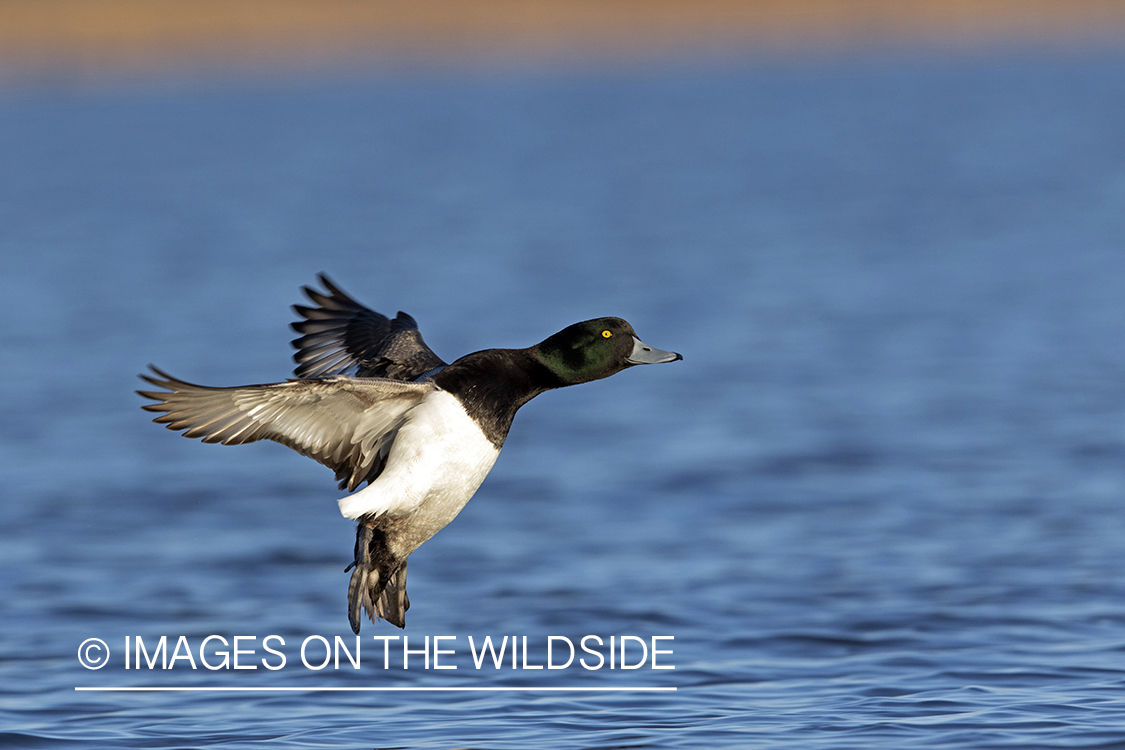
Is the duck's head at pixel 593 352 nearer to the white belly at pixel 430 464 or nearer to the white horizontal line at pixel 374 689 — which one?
the white belly at pixel 430 464

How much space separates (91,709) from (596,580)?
349cm

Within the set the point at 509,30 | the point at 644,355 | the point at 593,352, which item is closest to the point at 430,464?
the point at 593,352

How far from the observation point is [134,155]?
4825 cm

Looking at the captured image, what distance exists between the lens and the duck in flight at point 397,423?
666 centimetres

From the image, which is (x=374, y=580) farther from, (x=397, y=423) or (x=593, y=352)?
(x=593, y=352)

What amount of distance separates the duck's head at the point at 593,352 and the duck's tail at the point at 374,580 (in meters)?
1.05

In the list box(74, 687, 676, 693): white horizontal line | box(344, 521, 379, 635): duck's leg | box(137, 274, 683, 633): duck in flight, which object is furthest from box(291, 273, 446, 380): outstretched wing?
A: box(74, 687, 676, 693): white horizontal line

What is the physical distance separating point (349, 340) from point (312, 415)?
1.84 meters

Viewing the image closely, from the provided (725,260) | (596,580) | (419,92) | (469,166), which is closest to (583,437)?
(596,580)

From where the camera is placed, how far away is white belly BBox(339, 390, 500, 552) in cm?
672

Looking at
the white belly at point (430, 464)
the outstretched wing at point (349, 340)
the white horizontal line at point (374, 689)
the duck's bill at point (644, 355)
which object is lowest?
the white horizontal line at point (374, 689)

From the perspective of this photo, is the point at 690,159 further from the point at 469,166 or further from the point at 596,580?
the point at 596,580

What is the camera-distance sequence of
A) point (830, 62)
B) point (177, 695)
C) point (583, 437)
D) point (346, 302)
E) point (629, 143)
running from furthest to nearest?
point (830, 62)
point (629, 143)
point (583, 437)
point (346, 302)
point (177, 695)

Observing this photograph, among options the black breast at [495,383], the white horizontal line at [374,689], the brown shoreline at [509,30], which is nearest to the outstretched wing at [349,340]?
the black breast at [495,383]
